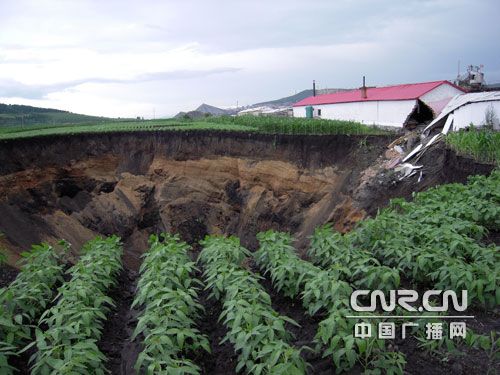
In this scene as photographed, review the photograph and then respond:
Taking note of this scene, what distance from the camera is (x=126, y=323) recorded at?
5703 millimetres

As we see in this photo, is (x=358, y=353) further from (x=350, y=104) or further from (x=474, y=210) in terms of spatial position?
(x=350, y=104)

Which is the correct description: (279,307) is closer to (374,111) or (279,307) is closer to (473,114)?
(473,114)

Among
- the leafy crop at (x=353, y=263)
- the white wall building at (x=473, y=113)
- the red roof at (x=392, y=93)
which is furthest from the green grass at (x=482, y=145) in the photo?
the red roof at (x=392, y=93)

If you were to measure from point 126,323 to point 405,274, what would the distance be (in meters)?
3.66

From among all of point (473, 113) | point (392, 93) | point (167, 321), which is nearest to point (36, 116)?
point (392, 93)

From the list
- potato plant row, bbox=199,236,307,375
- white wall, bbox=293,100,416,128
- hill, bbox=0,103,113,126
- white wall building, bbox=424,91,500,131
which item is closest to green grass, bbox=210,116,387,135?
white wall building, bbox=424,91,500,131

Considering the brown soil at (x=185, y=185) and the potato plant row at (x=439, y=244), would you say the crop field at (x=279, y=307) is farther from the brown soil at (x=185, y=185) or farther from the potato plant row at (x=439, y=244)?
the brown soil at (x=185, y=185)

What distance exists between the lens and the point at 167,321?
4.01 metres

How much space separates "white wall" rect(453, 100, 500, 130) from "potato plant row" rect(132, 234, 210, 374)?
1147cm

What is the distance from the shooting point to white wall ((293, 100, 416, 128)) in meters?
21.1

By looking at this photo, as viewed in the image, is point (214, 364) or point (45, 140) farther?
point (45, 140)

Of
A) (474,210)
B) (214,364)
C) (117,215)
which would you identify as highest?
(474,210)

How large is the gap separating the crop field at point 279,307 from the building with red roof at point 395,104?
13.1 m

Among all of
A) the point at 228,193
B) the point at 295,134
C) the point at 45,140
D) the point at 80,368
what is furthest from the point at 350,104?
the point at 80,368
